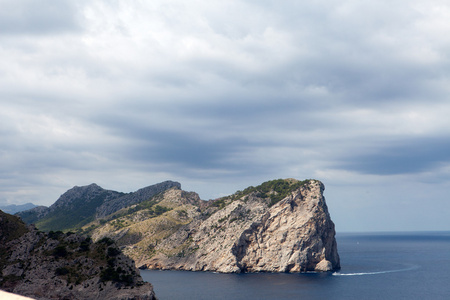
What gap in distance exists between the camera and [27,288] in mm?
101188

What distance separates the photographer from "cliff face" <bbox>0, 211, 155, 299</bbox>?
10188 cm

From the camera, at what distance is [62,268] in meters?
107

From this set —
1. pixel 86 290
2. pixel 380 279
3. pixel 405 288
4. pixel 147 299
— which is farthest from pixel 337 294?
pixel 86 290

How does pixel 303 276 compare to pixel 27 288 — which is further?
pixel 303 276

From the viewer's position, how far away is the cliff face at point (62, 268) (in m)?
102

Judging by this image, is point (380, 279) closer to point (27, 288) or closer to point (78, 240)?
point (78, 240)

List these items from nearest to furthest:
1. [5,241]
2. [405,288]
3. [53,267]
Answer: [53,267] < [5,241] < [405,288]

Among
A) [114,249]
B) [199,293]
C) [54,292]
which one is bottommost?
[199,293]

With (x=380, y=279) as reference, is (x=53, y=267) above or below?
above

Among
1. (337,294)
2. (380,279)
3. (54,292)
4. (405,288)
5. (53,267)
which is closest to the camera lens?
(54,292)

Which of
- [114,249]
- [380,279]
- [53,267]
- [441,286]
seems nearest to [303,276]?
[380,279]

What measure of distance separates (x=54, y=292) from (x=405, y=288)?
14320 centimetres

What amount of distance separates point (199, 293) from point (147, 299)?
6511cm

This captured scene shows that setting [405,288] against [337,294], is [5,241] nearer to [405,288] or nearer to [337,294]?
[337,294]
